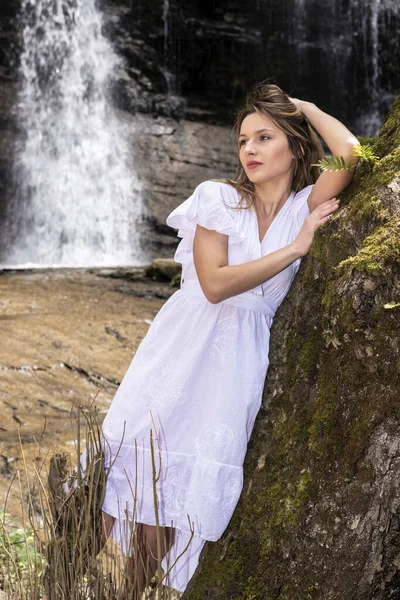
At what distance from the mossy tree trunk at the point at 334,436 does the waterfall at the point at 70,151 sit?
11.8 m

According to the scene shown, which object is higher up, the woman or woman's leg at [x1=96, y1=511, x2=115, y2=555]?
the woman

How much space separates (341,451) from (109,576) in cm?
77

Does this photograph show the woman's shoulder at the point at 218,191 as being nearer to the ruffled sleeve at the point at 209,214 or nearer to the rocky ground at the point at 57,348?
the ruffled sleeve at the point at 209,214

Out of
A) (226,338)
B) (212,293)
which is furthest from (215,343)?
(212,293)

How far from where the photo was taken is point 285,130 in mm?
2572

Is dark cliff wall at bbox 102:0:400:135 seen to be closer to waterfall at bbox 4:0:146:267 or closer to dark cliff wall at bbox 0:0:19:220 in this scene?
waterfall at bbox 4:0:146:267

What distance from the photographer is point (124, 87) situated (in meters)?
15.5

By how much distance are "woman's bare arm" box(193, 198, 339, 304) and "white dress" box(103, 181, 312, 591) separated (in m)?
0.05

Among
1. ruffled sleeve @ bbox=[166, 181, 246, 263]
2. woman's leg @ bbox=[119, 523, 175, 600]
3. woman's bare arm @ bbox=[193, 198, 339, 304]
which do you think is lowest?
woman's leg @ bbox=[119, 523, 175, 600]

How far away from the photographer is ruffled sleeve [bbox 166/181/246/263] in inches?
95.6

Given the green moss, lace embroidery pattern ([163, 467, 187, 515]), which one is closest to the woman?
lace embroidery pattern ([163, 467, 187, 515])

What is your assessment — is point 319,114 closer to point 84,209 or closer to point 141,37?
point 84,209

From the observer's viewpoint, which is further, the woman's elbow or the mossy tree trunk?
the woman's elbow

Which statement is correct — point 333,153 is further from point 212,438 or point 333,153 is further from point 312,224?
point 212,438
